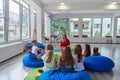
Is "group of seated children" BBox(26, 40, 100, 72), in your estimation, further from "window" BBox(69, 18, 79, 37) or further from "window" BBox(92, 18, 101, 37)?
"window" BBox(92, 18, 101, 37)

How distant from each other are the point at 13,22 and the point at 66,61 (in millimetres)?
4872

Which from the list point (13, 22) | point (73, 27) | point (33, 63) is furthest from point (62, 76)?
point (73, 27)

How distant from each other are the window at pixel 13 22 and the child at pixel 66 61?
13.7 ft

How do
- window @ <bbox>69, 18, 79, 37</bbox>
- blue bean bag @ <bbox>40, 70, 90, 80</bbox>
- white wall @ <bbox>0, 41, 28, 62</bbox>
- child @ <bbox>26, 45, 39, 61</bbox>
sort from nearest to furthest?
blue bean bag @ <bbox>40, 70, 90, 80</bbox> < child @ <bbox>26, 45, 39, 61</bbox> < white wall @ <bbox>0, 41, 28, 62</bbox> < window @ <bbox>69, 18, 79, 37</bbox>

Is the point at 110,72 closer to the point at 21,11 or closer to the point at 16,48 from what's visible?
the point at 16,48

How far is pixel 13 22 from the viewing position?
7.24 meters

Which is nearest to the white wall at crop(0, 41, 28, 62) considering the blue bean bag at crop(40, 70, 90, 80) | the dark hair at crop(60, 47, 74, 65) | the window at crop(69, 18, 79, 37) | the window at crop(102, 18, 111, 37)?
the blue bean bag at crop(40, 70, 90, 80)

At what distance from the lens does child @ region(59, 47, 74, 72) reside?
3.29m

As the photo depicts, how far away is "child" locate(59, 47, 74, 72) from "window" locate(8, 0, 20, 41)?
419 cm

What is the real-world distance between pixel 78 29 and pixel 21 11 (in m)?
8.58

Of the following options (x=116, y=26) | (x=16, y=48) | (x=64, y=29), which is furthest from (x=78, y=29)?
(x=16, y=48)

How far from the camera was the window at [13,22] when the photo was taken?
6824 millimetres

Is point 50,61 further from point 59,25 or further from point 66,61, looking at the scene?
point 59,25

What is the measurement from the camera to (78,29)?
15.7 m
